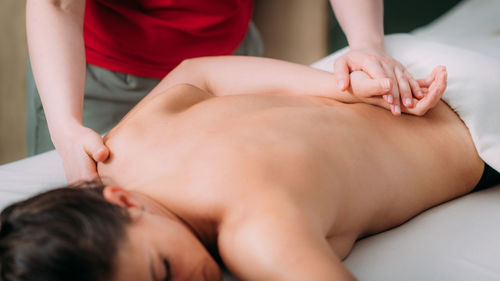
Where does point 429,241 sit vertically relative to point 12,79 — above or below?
above

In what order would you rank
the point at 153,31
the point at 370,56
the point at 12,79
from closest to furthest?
1. the point at 370,56
2. the point at 153,31
3. the point at 12,79

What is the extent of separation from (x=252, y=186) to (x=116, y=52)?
A: 78cm

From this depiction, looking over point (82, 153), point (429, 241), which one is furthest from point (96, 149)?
point (429, 241)

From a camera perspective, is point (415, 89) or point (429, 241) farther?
point (415, 89)

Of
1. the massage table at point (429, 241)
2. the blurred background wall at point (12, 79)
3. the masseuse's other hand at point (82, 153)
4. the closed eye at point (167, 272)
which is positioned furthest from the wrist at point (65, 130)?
the blurred background wall at point (12, 79)

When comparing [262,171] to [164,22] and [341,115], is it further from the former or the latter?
[164,22]

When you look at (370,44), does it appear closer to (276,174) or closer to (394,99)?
(394,99)

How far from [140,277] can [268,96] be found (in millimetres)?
465

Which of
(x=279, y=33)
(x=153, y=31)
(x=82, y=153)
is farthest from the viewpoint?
(x=279, y=33)

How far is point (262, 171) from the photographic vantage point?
0.67 metres

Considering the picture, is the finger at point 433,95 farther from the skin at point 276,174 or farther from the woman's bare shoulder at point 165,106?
the woman's bare shoulder at point 165,106

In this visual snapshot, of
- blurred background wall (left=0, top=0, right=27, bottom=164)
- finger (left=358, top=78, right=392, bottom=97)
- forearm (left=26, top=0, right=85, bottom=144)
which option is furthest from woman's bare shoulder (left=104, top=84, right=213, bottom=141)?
blurred background wall (left=0, top=0, right=27, bottom=164)

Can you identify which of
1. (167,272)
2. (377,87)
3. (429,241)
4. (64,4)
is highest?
(64,4)

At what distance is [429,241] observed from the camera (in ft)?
2.45
